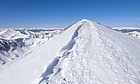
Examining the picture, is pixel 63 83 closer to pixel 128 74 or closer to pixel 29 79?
pixel 29 79

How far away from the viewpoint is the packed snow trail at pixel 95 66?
5461mm

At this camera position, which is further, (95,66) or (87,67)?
(95,66)

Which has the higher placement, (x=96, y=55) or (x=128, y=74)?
(x=96, y=55)

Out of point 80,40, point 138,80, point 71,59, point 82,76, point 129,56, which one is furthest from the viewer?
point 80,40

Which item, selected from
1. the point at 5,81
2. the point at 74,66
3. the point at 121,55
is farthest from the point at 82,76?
the point at 5,81

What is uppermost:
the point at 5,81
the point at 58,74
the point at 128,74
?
the point at 58,74

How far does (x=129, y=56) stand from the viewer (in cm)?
→ 781

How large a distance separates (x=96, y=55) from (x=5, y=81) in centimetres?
409

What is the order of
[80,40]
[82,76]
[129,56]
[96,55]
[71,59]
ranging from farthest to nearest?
[80,40] < [129,56] < [96,55] < [71,59] < [82,76]

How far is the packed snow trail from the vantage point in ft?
17.9

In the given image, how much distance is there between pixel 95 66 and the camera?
20.4 ft

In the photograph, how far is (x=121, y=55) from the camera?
7.57 meters

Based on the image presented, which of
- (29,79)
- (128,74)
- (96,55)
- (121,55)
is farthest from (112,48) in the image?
(29,79)

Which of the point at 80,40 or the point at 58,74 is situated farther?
the point at 80,40
